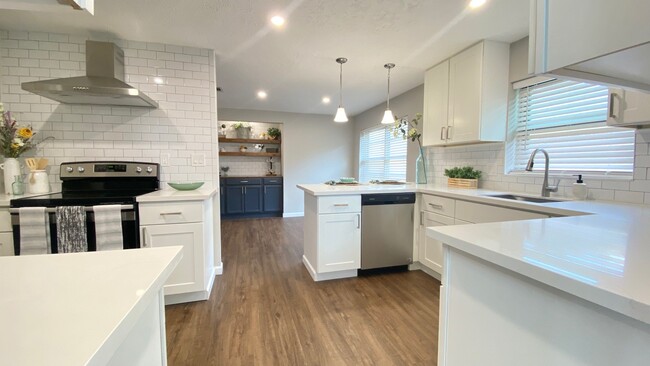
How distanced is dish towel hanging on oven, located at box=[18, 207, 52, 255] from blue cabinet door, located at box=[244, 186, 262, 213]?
373 centimetres

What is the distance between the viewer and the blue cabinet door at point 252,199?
5527 mm

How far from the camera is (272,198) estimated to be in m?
5.71

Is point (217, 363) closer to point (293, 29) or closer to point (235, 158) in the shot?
point (293, 29)

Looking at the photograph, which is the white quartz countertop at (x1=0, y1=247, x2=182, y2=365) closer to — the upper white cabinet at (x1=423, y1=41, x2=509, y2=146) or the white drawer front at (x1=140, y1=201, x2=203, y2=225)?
the white drawer front at (x1=140, y1=201, x2=203, y2=225)

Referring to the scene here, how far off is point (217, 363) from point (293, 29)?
2.52 meters

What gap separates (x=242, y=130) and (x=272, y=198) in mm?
1614

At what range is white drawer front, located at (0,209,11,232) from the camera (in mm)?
1803

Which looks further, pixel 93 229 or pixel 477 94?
pixel 477 94

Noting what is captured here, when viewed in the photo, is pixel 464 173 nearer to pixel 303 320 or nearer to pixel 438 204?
pixel 438 204

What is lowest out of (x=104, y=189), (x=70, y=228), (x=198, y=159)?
(x=70, y=228)

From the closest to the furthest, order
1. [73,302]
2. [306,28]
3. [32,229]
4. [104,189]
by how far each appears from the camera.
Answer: [73,302] < [32,229] < [306,28] < [104,189]

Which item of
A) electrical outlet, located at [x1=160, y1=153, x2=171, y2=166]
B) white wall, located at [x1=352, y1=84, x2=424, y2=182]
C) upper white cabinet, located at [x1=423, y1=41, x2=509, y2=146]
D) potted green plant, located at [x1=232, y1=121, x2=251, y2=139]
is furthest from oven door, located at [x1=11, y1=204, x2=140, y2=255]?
potted green plant, located at [x1=232, y1=121, x2=251, y2=139]

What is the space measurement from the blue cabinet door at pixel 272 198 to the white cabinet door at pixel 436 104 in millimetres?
→ 3438

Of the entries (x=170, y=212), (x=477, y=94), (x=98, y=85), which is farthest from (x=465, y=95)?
(x=98, y=85)
